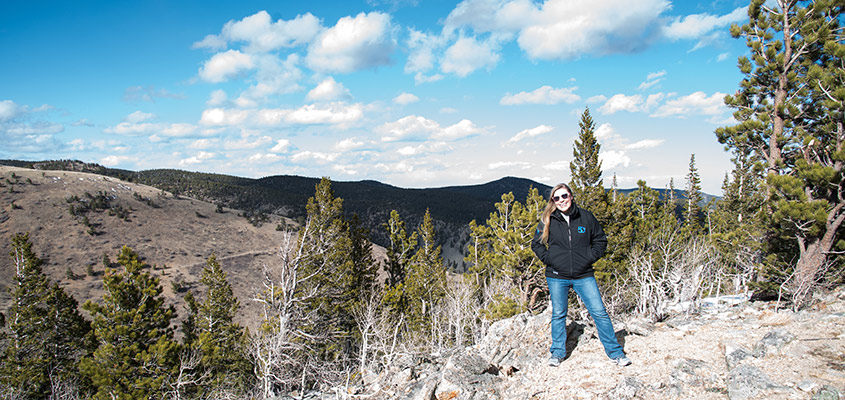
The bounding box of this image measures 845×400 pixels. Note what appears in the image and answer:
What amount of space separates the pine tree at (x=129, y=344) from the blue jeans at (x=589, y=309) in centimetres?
1856

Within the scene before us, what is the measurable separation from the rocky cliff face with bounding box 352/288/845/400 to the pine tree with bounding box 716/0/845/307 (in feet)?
4.80

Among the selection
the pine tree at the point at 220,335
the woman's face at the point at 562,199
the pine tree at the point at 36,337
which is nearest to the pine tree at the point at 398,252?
the pine tree at the point at 220,335

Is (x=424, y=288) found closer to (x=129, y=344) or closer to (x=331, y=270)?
(x=331, y=270)

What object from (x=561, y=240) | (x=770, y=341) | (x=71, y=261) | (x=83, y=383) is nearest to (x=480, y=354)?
(x=561, y=240)

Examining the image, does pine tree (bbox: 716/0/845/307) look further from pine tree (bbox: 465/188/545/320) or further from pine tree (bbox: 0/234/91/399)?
pine tree (bbox: 0/234/91/399)

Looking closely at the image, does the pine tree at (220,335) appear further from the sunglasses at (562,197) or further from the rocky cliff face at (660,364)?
A: the sunglasses at (562,197)

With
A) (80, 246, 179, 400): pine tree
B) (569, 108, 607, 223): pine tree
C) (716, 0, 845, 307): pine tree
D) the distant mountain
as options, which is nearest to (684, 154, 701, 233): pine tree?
(569, 108, 607, 223): pine tree

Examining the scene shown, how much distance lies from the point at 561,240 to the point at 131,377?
20.0 meters

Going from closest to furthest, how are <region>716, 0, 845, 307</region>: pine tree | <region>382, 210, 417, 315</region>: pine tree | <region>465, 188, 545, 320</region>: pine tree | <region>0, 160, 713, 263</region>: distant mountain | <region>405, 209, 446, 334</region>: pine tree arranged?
<region>716, 0, 845, 307</region>: pine tree → <region>465, 188, 545, 320</region>: pine tree → <region>405, 209, 446, 334</region>: pine tree → <region>382, 210, 417, 315</region>: pine tree → <region>0, 160, 713, 263</region>: distant mountain

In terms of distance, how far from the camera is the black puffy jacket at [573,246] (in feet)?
16.3

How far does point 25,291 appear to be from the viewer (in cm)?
2242

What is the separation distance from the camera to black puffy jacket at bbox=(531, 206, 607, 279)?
4.97m

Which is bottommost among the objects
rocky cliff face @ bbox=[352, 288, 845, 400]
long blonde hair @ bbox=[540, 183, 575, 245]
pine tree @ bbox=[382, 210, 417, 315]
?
pine tree @ bbox=[382, 210, 417, 315]

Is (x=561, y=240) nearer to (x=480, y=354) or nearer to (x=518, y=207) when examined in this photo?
(x=480, y=354)
